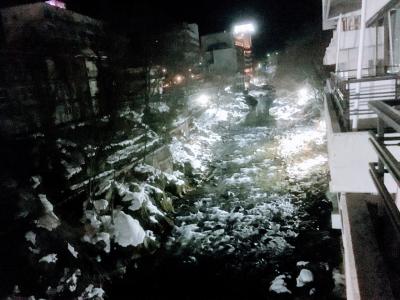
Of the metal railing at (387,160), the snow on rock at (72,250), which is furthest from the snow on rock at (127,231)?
the metal railing at (387,160)

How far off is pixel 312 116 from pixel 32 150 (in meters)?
30.1

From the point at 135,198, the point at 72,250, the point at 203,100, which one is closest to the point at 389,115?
the point at 72,250

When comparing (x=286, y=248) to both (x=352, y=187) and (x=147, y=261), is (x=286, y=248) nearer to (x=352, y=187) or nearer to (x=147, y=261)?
(x=147, y=261)

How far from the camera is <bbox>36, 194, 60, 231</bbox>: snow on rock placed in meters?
10.7

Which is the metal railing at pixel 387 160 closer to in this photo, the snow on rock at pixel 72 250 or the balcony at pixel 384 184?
the balcony at pixel 384 184

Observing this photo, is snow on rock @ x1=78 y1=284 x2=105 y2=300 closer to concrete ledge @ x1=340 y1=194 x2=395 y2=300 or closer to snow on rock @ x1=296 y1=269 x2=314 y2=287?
snow on rock @ x1=296 y1=269 x2=314 y2=287

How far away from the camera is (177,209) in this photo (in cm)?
1617

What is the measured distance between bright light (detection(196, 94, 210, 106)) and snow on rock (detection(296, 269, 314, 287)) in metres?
30.3

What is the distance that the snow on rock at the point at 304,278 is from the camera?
10.0m

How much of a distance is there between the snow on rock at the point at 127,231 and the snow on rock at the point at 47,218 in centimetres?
243

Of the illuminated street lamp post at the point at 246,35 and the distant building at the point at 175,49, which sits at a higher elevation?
the illuminated street lamp post at the point at 246,35

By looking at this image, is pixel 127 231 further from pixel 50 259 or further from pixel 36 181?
pixel 36 181

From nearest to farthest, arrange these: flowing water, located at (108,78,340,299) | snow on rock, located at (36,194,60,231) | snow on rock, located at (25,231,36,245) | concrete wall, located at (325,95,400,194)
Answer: concrete wall, located at (325,95,400,194) → snow on rock, located at (25,231,36,245) → flowing water, located at (108,78,340,299) → snow on rock, located at (36,194,60,231)

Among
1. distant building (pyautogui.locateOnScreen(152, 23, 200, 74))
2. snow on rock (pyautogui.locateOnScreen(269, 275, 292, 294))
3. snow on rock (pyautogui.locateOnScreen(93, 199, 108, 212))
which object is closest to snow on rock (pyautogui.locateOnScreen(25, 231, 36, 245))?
snow on rock (pyautogui.locateOnScreen(93, 199, 108, 212))
